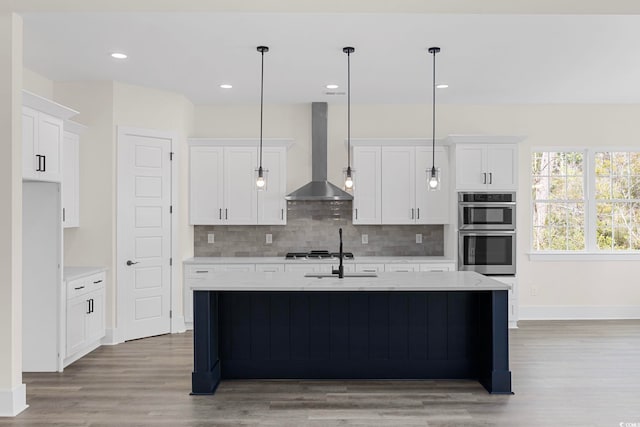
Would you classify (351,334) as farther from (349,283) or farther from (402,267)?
(402,267)

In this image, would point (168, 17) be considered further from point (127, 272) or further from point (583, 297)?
point (583, 297)

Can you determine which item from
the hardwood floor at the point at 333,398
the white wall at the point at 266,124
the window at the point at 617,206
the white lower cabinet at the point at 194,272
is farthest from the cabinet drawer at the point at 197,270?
the window at the point at 617,206

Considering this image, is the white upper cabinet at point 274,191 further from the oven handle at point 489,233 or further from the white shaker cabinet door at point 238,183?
the oven handle at point 489,233

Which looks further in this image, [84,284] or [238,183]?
[238,183]

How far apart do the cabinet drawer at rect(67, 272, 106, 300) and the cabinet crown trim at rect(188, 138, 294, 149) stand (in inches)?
78.4

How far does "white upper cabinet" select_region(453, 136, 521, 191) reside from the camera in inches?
254

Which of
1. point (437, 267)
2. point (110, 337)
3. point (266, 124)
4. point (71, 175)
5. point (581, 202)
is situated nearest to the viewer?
point (71, 175)

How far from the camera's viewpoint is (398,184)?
668 centimetres

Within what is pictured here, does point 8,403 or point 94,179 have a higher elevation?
point 94,179

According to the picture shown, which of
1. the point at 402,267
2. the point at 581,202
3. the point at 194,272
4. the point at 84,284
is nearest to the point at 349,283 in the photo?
the point at 402,267

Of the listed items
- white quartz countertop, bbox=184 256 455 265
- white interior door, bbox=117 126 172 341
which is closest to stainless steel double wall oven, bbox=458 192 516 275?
white quartz countertop, bbox=184 256 455 265

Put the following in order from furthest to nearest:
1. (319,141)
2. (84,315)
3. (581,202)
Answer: (581,202) → (319,141) → (84,315)

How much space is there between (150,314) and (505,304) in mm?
3908

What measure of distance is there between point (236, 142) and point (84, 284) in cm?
250
